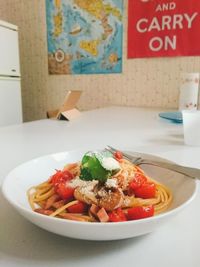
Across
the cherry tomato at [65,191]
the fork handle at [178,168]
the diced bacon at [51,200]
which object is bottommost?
the diced bacon at [51,200]

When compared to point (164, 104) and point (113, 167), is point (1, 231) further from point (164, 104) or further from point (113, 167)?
point (164, 104)

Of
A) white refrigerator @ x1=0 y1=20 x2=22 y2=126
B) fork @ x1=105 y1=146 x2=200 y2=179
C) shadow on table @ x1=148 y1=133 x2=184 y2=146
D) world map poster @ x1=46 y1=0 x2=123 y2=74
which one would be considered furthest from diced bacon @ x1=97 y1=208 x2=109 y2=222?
white refrigerator @ x1=0 y1=20 x2=22 y2=126

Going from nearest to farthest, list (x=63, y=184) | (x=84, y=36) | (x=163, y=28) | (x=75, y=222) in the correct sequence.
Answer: (x=75, y=222) → (x=63, y=184) → (x=163, y=28) → (x=84, y=36)

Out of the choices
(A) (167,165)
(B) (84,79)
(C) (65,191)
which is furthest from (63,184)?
(B) (84,79)

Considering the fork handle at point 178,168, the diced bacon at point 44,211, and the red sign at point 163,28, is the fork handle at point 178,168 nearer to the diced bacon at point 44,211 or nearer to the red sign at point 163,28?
the diced bacon at point 44,211

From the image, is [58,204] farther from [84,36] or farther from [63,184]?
[84,36]

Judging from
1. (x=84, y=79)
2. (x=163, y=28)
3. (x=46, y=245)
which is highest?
(x=163, y=28)

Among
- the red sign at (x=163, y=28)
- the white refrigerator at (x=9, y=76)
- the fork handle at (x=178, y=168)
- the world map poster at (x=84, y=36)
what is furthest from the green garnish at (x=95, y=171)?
the white refrigerator at (x=9, y=76)

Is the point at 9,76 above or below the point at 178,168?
above
